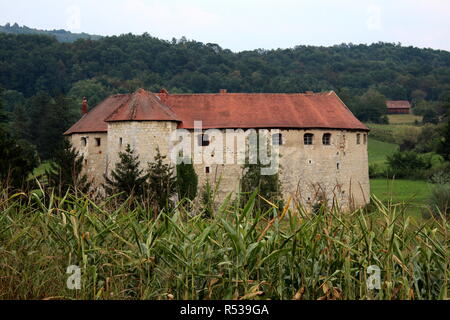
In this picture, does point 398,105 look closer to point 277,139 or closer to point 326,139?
point 326,139

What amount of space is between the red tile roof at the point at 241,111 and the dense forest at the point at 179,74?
50.2 meters

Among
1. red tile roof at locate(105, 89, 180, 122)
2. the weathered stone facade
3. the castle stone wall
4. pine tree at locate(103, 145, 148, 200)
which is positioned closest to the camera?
pine tree at locate(103, 145, 148, 200)

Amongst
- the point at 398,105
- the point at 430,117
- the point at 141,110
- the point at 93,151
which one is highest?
the point at 398,105

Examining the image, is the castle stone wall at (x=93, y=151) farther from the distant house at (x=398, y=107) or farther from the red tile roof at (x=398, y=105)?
the red tile roof at (x=398, y=105)

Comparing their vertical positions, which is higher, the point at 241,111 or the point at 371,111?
the point at 371,111

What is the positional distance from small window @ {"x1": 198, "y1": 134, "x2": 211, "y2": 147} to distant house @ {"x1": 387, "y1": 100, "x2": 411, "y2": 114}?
80.7 meters

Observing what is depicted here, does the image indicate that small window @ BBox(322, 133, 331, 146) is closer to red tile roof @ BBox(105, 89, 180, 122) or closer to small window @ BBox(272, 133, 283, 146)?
small window @ BBox(272, 133, 283, 146)

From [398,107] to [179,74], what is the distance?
38.5m

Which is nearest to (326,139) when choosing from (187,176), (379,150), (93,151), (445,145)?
(187,176)

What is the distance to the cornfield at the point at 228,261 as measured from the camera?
25.5 ft

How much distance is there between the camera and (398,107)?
123250mm

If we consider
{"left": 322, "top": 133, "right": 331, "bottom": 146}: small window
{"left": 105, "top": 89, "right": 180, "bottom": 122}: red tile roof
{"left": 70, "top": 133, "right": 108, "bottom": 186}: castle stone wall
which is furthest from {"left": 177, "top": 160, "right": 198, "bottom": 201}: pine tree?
{"left": 322, "top": 133, "right": 331, "bottom": 146}: small window

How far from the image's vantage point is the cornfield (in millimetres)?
7773

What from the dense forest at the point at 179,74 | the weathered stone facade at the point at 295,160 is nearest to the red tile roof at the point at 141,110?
the weathered stone facade at the point at 295,160
